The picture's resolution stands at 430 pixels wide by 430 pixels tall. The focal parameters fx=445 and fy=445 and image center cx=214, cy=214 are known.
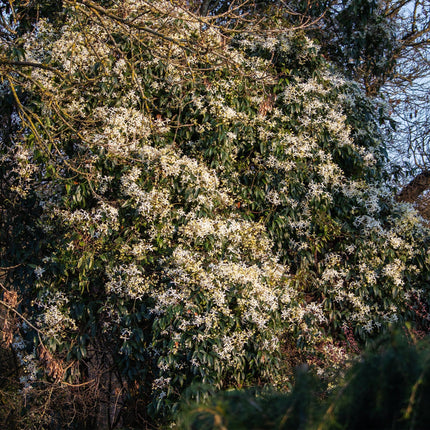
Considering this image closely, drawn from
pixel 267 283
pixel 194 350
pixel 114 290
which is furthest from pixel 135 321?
pixel 267 283

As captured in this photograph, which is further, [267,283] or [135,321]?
[267,283]

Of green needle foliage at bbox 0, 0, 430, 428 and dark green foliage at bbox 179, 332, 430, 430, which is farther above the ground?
green needle foliage at bbox 0, 0, 430, 428

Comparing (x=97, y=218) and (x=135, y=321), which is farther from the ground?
(x=97, y=218)

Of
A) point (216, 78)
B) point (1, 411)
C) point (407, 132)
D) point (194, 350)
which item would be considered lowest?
point (1, 411)

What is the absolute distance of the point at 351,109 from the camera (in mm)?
6891

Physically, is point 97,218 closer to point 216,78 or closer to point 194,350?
point 194,350

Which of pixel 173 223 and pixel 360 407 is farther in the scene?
pixel 173 223

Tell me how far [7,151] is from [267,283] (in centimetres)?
350

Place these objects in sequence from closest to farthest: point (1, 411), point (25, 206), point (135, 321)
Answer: point (135, 321), point (25, 206), point (1, 411)

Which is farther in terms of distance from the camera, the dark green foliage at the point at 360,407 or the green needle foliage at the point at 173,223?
the green needle foliage at the point at 173,223

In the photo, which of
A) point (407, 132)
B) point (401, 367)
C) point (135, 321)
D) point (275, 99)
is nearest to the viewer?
point (401, 367)

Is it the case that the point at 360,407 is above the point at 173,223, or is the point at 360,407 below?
below

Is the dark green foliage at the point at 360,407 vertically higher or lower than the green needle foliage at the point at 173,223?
lower

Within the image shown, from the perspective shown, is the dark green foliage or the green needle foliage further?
the green needle foliage
